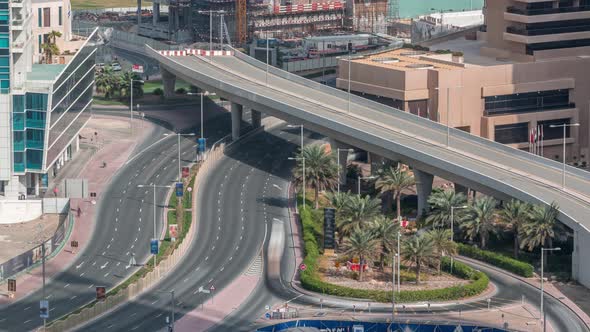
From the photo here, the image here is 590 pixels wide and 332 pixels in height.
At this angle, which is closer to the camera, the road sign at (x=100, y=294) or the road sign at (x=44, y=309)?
the road sign at (x=44, y=309)

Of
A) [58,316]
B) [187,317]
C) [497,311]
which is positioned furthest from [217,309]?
[497,311]

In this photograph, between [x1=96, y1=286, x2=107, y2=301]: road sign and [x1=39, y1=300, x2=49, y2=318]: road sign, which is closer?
[x1=39, y1=300, x2=49, y2=318]: road sign

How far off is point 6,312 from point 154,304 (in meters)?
15.3

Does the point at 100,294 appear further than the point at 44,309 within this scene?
Yes

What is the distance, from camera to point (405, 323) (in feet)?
618

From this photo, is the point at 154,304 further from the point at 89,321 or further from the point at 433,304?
the point at 433,304

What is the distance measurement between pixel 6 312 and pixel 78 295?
9.06 meters

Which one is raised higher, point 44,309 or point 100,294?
point 44,309

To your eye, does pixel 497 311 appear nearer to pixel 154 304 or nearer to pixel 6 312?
pixel 154 304

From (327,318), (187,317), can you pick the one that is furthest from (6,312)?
(327,318)

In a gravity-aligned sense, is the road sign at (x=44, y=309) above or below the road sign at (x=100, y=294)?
above

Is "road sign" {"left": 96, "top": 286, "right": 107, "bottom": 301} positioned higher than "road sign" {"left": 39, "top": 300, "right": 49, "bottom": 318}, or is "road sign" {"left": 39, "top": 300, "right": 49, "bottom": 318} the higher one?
"road sign" {"left": 39, "top": 300, "right": 49, "bottom": 318}

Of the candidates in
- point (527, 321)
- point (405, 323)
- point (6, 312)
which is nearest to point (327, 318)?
point (405, 323)

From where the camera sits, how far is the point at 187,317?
192 meters
